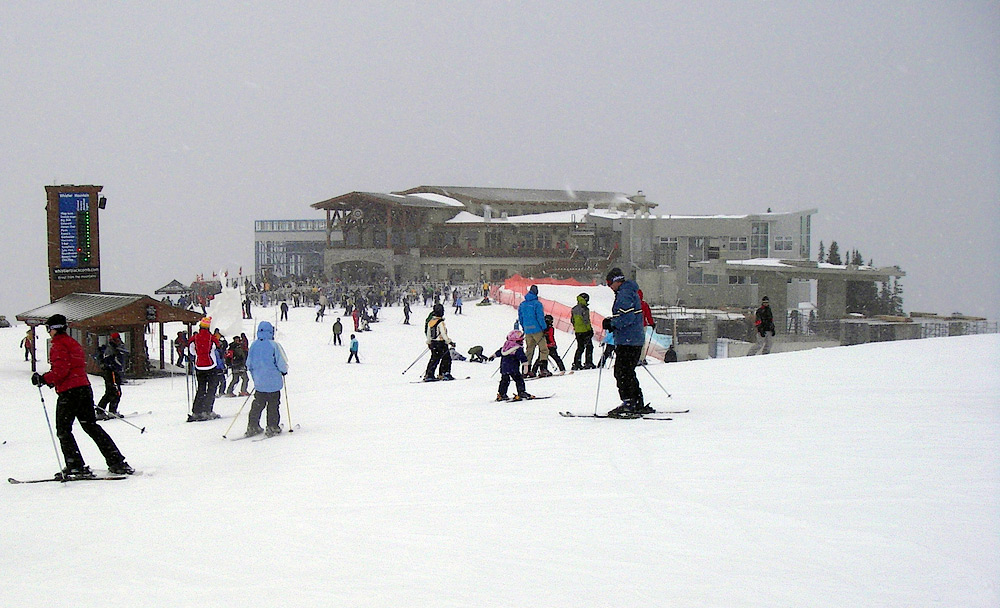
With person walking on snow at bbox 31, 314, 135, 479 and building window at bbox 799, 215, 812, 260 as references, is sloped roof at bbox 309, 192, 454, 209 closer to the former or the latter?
building window at bbox 799, 215, 812, 260

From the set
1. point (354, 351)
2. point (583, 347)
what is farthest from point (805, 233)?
point (583, 347)

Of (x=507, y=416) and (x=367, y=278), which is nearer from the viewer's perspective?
(x=507, y=416)

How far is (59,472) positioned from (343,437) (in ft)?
8.38

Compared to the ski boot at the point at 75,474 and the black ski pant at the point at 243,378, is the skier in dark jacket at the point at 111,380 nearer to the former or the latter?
the black ski pant at the point at 243,378

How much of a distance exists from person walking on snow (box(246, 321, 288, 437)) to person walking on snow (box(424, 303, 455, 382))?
13.8 ft

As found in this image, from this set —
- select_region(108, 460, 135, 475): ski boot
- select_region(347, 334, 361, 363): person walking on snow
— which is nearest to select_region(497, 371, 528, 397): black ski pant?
select_region(108, 460, 135, 475): ski boot

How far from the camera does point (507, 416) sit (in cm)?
891

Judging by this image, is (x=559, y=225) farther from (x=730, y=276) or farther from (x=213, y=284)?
(x=213, y=284)

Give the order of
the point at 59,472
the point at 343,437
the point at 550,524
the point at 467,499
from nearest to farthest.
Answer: the point at 550,524 < the point at 467,499 < the point at 59,472 < the point at 343,437

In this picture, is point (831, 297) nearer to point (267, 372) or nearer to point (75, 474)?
point (267, 372)

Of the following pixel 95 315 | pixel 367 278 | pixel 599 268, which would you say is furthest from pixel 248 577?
pixel 367 278

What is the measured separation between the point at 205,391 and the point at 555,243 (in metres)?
50.2

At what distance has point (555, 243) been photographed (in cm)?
6041

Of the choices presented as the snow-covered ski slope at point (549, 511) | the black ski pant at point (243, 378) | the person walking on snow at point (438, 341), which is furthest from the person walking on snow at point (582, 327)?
the black ski pant at point (243, 378)
